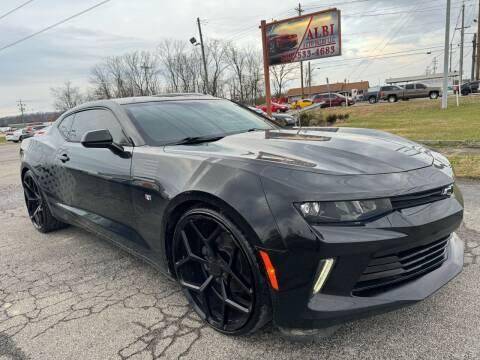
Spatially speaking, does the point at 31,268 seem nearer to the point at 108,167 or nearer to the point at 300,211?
the point at 108,167

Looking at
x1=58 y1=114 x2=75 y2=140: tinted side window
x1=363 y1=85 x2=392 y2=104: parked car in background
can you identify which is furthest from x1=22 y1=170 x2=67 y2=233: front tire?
x1=363 y1=85 x2=392 y2=104: parked car in background

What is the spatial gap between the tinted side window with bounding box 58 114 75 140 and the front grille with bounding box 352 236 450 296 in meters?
3.21

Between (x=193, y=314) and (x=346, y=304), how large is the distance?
3.71 feet

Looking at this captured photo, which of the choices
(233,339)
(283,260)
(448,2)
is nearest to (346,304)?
(283,260)

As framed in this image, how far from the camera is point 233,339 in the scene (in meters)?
2.18

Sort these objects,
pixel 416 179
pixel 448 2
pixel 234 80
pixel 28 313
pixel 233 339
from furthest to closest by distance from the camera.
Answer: pixel 234 80, pixel 448 2, pixel 28 313, pixel 233 339, pixel 416 179

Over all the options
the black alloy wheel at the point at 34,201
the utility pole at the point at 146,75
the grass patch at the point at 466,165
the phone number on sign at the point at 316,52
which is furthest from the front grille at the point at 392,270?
the utility pole at the point at 146,75

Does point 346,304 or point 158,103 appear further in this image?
point 158,103

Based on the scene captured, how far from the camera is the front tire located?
4234 millimetres

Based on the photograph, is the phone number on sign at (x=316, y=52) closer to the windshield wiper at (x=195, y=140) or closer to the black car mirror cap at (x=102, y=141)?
the windshield wiper at (x=195, y=140)

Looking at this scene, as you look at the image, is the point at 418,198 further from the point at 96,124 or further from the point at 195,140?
the point at 96,124

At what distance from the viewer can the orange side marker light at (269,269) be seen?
71.1 inches

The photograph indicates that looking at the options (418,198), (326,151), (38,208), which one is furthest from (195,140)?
(38,208)

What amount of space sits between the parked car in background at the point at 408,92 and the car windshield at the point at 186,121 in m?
33.1
